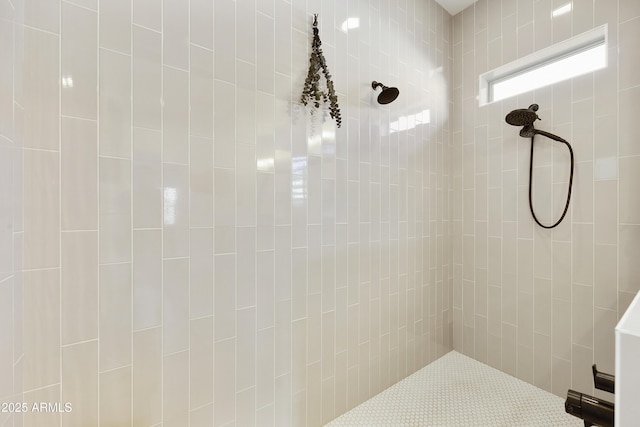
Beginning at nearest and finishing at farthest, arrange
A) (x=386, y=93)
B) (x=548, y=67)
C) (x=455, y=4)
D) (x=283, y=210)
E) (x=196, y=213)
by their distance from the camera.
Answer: (x=196, y=213)
(x=283, y=210)
(x=386, y=93)
(x=548, y=67)
(x=455, y=4)

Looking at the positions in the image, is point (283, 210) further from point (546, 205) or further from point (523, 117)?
point (546, 205)

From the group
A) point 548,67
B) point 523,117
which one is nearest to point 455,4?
point 548,67

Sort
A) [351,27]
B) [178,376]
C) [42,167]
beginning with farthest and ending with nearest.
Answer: [351,27] < [178,376] < [42,167]

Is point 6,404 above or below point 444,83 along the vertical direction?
below

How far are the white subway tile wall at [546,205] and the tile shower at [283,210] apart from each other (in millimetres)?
13

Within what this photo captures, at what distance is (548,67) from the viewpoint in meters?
2.04

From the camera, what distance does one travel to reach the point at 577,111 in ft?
5.97

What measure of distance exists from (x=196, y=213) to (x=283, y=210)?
0.43 metres

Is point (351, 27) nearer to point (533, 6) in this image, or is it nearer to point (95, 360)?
point (533, 6)

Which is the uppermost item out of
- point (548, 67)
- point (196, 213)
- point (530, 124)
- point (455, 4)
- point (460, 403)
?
point (455, 4)

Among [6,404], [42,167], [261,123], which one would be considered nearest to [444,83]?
[261,123]

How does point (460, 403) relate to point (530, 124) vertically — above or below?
below

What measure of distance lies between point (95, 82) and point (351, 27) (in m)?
1.42

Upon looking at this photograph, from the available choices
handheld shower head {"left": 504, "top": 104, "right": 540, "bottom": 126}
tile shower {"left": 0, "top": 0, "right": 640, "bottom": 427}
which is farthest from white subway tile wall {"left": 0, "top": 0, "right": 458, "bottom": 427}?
handheld shower head {"left": 504, "top": 104, "right": 540, "bottom": 126}
